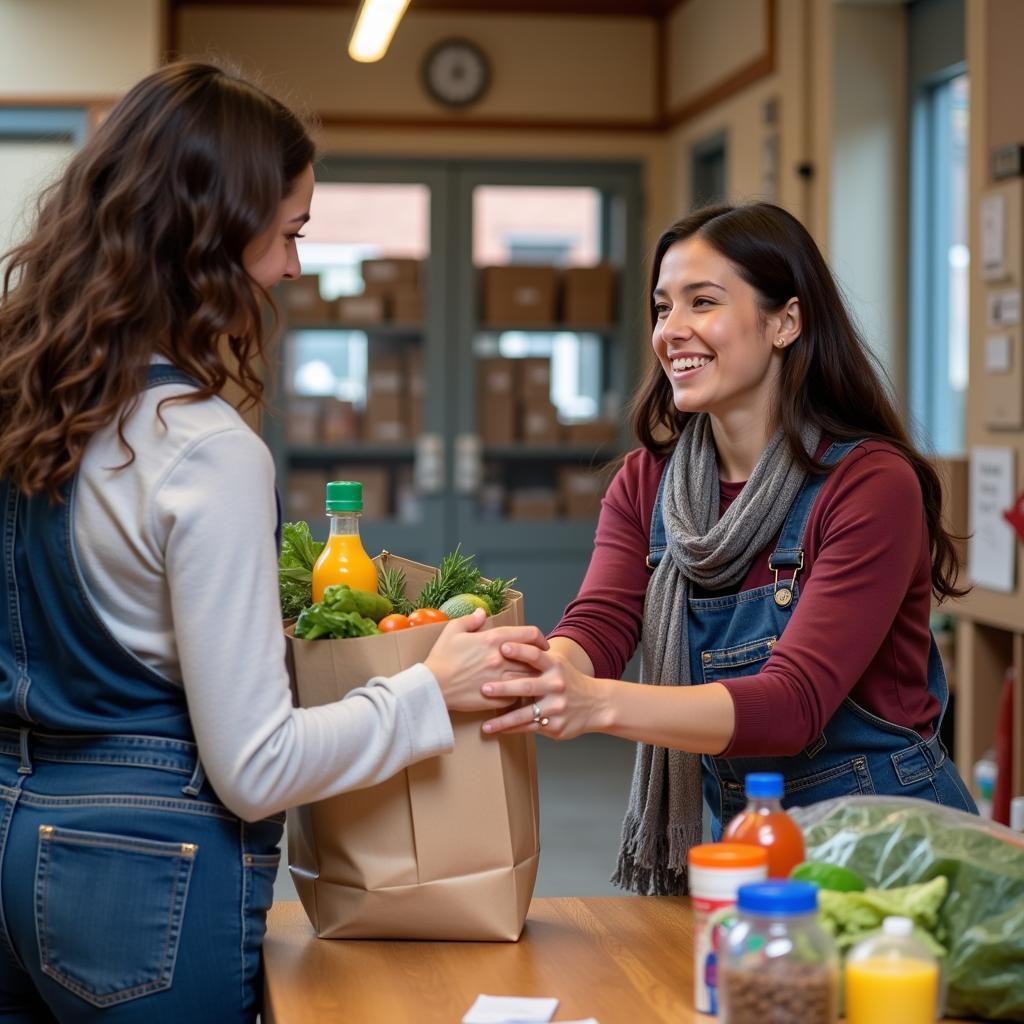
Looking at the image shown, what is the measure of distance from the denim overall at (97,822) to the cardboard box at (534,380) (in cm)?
590

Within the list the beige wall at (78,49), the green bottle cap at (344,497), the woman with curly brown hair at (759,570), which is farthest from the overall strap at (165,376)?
the beige wall at (78,49)

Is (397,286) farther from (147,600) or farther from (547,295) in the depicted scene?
(147,600)

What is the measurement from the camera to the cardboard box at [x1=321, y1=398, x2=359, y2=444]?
717cm

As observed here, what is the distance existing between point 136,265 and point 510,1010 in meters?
0.74

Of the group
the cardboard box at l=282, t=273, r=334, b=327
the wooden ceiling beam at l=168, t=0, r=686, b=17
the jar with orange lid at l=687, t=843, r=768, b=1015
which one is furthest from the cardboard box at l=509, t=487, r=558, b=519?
the jar with orange lid at l=687, t=843, r=768, b=1015

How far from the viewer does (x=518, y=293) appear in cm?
723

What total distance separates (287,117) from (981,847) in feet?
3.01

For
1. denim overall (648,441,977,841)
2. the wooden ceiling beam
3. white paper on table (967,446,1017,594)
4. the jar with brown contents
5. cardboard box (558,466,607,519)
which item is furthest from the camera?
cardboard box (558,466,607,519)

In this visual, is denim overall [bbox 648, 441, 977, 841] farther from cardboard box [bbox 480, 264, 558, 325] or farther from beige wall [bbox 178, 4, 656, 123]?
beige wall [bbox 178, 4, 656, 123]

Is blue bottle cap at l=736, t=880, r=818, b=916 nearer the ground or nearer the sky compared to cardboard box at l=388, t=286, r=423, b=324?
nearer the ground

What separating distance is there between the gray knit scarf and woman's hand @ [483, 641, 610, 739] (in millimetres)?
295

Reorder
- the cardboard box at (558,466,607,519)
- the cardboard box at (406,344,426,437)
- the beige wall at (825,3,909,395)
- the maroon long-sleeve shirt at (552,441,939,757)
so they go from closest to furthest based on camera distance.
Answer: the maroon long-sleeve shirt at (552,441,939,757)
the beige wall at (825,3,909,395)
the cardboard box at (406,344,426,437)
the cardboard box at (558,466,607,519)

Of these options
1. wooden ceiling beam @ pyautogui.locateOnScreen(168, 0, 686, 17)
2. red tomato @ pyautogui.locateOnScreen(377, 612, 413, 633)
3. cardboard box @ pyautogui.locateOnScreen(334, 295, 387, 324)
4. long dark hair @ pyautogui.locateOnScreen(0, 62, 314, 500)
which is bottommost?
red tomato @ pyautogui.locateOnScreen(377, 612, 413, 633)

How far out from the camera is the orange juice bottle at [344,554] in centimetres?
161
